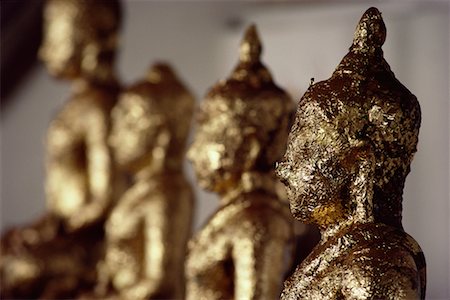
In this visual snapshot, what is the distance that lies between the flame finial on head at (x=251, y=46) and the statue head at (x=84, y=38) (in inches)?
31.2

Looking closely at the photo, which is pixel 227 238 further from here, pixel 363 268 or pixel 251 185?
pixel 363 268

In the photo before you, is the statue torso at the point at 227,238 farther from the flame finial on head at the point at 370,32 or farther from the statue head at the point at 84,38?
the statue head at the point at 84,38

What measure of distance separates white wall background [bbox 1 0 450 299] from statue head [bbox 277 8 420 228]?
29cm

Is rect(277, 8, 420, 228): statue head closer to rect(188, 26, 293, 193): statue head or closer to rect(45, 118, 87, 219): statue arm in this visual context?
rect(188, 26, 293, 193): statue head

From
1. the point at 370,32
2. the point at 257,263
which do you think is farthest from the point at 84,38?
the point at 370,32

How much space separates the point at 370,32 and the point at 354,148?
14cm

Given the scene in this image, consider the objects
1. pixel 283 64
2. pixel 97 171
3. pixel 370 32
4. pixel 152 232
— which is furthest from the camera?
pixel 97 171

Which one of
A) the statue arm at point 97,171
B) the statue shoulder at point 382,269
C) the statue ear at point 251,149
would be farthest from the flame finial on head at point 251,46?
the statue arm at point 97,171

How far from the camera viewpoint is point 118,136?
218 centimetres

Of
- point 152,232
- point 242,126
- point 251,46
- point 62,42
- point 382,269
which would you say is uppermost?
point 62,42

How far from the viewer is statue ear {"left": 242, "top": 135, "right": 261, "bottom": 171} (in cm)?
174

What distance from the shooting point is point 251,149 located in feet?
5.70

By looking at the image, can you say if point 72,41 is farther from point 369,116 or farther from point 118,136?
point 369,116

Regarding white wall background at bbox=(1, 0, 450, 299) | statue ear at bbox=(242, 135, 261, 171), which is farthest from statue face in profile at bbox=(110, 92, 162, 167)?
statue ear at bbox=(242, 135, 261, 171)
